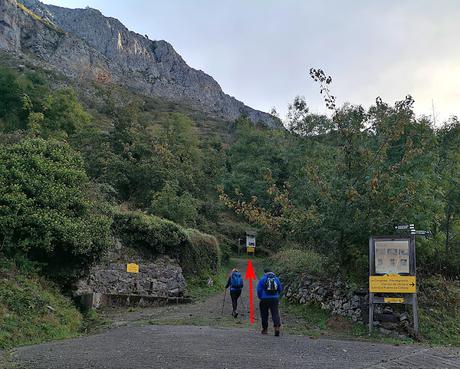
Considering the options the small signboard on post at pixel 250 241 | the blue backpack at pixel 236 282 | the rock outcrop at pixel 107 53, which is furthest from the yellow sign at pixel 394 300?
the rock outcrop at pixel 107 53

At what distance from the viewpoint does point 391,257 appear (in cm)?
1095

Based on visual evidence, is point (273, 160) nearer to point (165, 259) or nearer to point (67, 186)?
point (165, 259)

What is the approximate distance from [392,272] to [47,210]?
964 centimetres

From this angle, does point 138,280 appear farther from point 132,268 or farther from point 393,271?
point 393,271

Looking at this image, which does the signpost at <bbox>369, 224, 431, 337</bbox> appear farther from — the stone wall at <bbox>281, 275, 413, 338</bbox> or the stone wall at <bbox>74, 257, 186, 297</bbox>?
the stone wall at <bbox>74, 257, 186, 297</bbox>

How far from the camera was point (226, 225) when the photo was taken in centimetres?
3688

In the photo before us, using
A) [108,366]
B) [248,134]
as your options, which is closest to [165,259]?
[108,366]

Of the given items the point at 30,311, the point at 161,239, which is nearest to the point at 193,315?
the point at 30,311

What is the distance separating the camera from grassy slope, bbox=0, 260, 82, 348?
377 inches

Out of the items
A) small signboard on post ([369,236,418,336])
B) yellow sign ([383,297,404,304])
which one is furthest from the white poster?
yellow sign ([383,297,404,304])

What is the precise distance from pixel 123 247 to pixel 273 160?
28458 mm

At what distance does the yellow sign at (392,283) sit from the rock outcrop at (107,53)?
99.6m

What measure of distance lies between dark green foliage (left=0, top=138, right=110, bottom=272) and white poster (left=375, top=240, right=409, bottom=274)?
27.2ft

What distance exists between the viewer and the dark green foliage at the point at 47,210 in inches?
501
